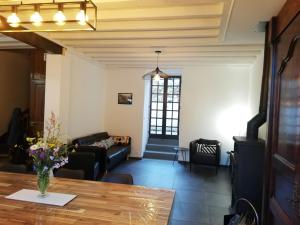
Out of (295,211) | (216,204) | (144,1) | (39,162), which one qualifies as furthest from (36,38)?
(295,211)

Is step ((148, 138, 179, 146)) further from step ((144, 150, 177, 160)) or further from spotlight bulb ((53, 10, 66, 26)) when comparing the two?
spotlight bulb ((53, 10, 66, 26))

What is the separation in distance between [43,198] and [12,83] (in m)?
6.28

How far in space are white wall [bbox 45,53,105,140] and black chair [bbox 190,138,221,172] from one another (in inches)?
112

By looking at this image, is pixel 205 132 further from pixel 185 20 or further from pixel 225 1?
pixel 225 1

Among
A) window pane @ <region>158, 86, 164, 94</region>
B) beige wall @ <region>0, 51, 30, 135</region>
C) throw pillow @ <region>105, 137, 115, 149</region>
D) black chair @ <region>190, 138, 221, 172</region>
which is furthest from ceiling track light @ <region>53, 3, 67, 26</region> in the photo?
window pane @ <region>158, 86, 164, 94</region>

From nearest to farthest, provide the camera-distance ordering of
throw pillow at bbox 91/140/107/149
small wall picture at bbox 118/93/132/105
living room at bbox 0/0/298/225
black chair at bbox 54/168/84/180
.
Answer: black chair at bbox 54/168/84/180 < living room at bbox 0/0/298/225 < throw pillow at bbox 91/140/107/149 < small wall picture at bbox 118/93/132/105

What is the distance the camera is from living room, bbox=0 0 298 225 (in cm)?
347

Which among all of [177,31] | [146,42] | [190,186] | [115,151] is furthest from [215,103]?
[177,31]

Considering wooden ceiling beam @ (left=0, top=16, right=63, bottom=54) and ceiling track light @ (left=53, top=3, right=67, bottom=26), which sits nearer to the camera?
ceiling track light @ (left=53, top=3, right=67, bottom=26)

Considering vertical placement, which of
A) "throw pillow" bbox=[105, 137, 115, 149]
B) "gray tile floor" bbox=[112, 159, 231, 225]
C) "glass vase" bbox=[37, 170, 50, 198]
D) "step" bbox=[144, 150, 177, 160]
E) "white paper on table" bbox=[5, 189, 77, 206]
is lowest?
"gray tile floor" bbox=[112, 159, 231, 225]

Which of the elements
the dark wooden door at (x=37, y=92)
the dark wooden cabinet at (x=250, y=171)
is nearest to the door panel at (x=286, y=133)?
the dark wooden cabinet at (x=250, y=171)

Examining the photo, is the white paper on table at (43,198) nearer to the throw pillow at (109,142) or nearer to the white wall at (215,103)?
the throw pillow at (109,142)

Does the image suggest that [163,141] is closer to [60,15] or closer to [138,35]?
[138,35]

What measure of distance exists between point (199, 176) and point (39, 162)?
437 cm
